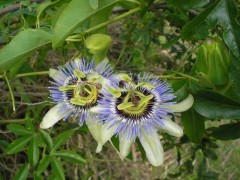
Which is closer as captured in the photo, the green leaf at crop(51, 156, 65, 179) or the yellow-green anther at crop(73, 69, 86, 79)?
the yellow-green anther at crop(73, 69, 86, 79)

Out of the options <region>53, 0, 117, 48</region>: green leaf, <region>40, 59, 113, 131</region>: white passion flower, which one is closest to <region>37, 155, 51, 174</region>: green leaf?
<region>40, 59, 113, 131</region>: white passion flower

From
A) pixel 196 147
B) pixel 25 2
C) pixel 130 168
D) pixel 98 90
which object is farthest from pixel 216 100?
pixel 130 168

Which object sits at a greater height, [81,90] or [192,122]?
[81,90]

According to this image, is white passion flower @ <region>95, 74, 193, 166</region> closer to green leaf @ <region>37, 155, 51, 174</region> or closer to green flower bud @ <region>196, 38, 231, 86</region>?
green flower bud @ <region>196, 38, 231, 86</region>

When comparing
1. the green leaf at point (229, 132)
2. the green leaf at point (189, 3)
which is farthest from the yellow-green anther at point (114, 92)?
the green leaf at point (229, 132)

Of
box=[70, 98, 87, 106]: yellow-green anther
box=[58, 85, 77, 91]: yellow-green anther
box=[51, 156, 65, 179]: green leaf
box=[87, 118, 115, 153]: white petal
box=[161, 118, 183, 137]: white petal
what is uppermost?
box=[58, 85, 77, 91]: yellow-green anther

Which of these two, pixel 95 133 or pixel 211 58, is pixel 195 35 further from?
pixel 95 133

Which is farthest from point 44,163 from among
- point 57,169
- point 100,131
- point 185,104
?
point 185,104

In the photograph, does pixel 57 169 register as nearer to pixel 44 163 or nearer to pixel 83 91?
pixel 44 163
